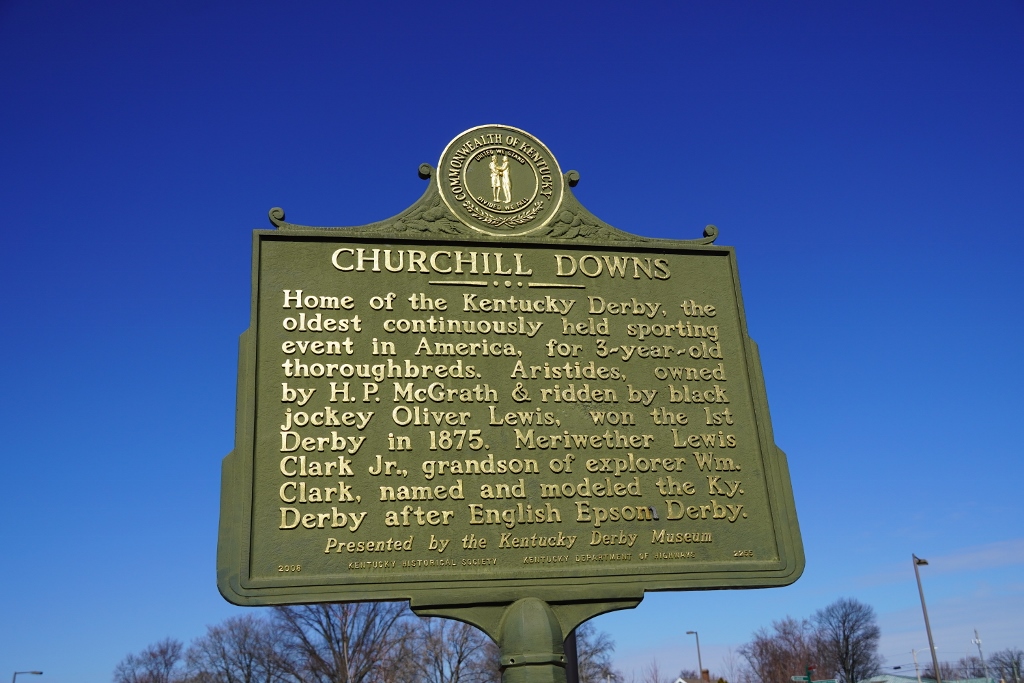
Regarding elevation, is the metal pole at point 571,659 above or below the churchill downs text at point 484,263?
below

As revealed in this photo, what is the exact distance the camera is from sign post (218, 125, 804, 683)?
6691 millimetres

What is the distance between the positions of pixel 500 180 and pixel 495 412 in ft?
8.19

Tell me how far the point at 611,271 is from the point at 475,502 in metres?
2.73

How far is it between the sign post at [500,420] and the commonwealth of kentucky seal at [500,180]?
0.07ft

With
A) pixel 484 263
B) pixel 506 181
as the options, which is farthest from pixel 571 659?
pixel 506 181

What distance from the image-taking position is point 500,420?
285 inches

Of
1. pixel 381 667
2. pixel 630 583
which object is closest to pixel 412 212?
pixel 630 583

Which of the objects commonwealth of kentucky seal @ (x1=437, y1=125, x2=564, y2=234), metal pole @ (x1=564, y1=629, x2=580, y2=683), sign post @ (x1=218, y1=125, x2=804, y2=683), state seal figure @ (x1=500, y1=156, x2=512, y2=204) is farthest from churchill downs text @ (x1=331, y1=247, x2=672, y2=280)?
metal pole @ (x1=564, y1=629, x2=580, y2=683)

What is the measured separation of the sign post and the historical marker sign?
2 cm

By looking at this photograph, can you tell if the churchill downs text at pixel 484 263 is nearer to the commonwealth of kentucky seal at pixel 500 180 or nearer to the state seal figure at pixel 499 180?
the commonwealth of kentucky seal at pixel 500 180

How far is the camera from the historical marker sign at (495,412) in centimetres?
673

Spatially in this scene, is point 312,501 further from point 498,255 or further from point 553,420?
point 498,255

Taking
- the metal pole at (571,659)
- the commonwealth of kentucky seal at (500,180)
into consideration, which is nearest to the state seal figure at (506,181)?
the commonwealth of kentucky seal at (500,180)

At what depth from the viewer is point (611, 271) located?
8164mm
